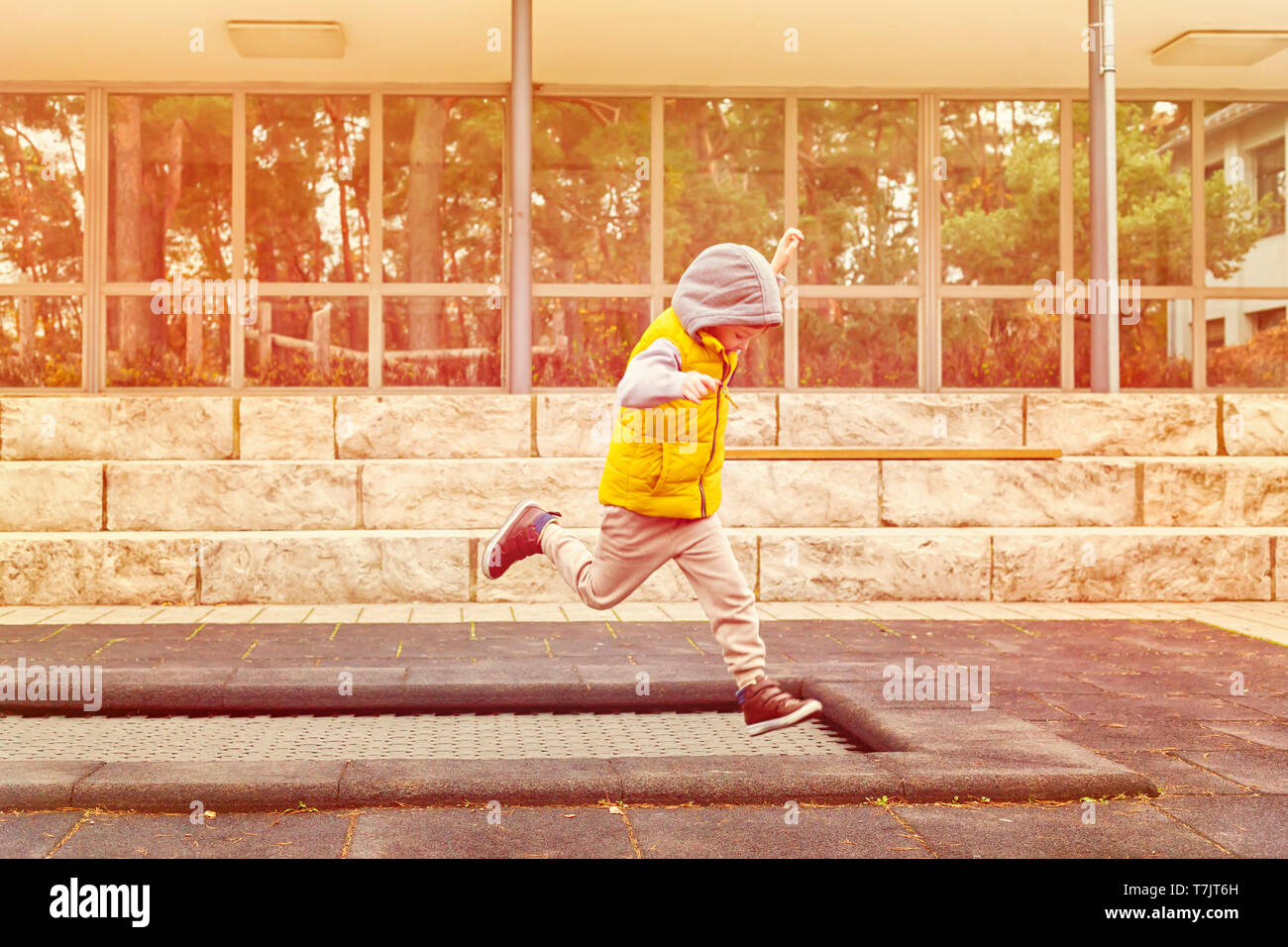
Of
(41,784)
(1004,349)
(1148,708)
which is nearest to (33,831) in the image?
(41,784)

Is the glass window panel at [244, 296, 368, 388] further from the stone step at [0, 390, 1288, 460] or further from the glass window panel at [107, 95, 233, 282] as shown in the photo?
the stone step at [0, 390, 1288, 460]

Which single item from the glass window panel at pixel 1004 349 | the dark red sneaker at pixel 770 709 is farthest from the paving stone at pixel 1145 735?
the glass window panel at pixel 1004 349

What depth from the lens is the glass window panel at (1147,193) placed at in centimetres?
1327

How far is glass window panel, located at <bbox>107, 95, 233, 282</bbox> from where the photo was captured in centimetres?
1274

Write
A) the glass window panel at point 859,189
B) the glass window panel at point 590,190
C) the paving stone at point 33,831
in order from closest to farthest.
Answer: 1. the paving stone at point 33,831
2. the glass window panel at point 590,190
3. the glass window panel at point 859,189

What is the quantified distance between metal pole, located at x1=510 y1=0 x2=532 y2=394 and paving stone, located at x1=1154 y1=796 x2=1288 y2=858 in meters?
7.49

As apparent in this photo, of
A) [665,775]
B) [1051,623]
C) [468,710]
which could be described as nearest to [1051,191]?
[1051,623]

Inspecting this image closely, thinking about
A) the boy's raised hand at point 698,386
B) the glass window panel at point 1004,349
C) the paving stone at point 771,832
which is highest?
the glass window panel at point 1004,349

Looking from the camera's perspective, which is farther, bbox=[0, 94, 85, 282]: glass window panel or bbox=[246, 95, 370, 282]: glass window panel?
bbox=[246, 95, 370, 282]: glass window panel

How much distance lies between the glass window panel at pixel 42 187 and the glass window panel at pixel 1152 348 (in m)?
9.93

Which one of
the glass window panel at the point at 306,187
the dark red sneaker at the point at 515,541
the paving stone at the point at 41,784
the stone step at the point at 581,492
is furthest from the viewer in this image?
the glass window panel at the point at 306,187

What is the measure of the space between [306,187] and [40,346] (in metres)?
2.96

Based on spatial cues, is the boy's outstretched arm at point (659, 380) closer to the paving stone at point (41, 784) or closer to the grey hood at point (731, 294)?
the grey hood at point (731, 294)

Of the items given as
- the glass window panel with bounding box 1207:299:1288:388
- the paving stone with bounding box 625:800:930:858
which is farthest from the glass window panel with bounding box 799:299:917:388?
the paving stone with bounding box 625:800:930:858
